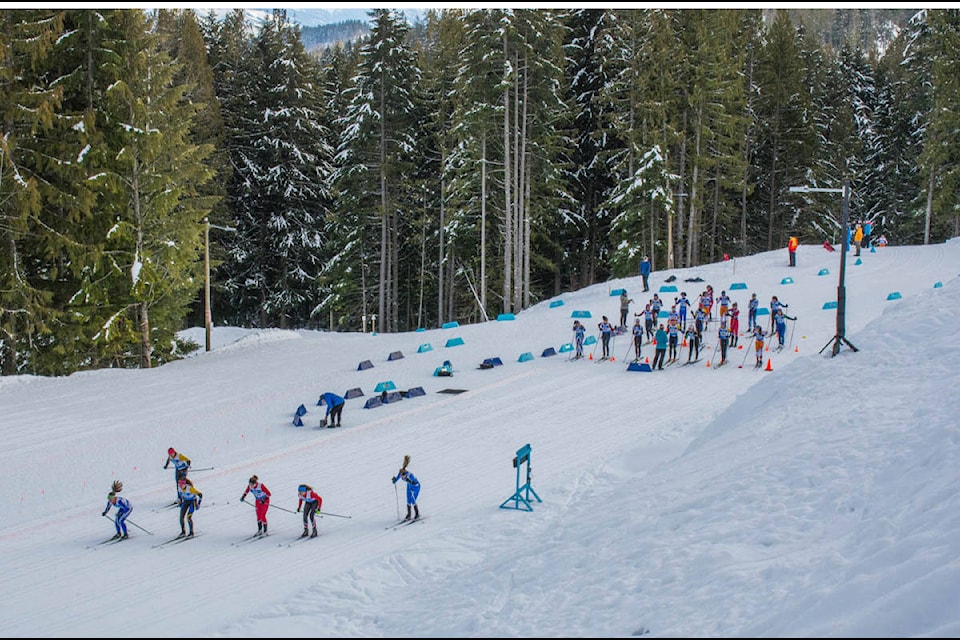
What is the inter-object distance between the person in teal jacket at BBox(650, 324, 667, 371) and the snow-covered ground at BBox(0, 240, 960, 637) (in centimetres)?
88

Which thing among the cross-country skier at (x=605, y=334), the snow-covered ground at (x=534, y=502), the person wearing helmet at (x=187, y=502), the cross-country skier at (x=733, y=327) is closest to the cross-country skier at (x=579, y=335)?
the cross-country skier at (x=605, y=334)

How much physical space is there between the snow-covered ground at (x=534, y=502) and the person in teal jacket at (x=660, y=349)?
0.88m

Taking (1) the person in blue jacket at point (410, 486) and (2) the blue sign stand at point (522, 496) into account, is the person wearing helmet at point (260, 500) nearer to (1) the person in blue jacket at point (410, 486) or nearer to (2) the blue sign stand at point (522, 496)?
(1) the person in blue jacket at point (410, 486)

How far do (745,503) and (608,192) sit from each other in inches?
1522

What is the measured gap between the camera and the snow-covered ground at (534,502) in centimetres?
764

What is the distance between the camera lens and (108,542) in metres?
13.9

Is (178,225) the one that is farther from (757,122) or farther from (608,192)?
(757,122)

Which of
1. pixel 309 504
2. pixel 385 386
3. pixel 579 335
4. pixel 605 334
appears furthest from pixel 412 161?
pixel 309 504

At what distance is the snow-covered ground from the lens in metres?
7.64

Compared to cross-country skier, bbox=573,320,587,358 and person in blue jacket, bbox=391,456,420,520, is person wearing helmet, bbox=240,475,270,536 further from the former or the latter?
cross-country skier, bbox=573,320,587,358

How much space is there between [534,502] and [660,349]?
11737mm

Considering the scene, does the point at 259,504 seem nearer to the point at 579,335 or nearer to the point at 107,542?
the point at 107,542

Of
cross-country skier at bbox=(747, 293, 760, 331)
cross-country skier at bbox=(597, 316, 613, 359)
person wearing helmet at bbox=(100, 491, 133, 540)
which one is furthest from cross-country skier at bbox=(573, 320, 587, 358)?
person wearing helmet at bbox=(100, 491, 133, 540)

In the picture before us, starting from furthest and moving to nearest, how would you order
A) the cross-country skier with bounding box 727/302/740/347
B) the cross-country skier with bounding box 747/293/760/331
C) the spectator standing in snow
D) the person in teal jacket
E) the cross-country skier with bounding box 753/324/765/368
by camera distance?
the spectator standing in snow, the cross-country skier with bounding box 747/293/760/331, the cross-country skier with bounding box 727/302/740/347, the person in teal jacket, the cross-country skier with bounding box 753/324/765/368
